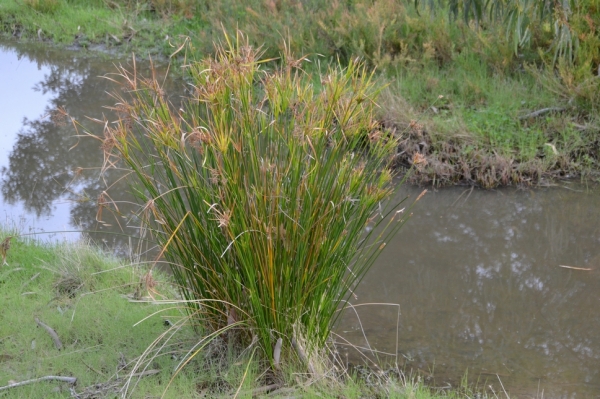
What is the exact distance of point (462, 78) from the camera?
7484 mm

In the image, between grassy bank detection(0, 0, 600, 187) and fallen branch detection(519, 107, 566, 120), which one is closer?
grassy bank detection(0, 0, 600, 187)

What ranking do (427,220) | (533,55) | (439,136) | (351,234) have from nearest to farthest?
1. (351,234)
2. (427,220)
3. (439,136)
4. (533,55)

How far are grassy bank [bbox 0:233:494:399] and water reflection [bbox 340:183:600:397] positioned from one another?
0.49 meters

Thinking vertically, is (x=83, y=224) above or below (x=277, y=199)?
below

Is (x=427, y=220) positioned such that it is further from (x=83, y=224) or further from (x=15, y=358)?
(x=15, y=358)

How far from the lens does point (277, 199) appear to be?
109 inches

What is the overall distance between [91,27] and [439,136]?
6.97 meters

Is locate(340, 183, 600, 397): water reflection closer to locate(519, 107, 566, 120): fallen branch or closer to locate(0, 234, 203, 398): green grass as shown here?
locate(519, 107, 566, 120): fallen branch

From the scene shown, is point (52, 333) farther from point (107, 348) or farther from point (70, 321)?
point (107, 348)

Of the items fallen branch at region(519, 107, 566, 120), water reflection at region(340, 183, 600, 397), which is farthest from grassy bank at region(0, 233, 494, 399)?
fallen branch at region(519, 107, 566, 120)

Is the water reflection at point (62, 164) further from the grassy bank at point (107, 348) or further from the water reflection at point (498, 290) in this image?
the water reflection at point (498, 290)

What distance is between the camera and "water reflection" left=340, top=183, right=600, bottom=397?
3.88 metres

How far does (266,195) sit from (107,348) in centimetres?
127

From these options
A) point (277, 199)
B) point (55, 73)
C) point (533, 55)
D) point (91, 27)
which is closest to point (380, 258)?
point (277, 199)
